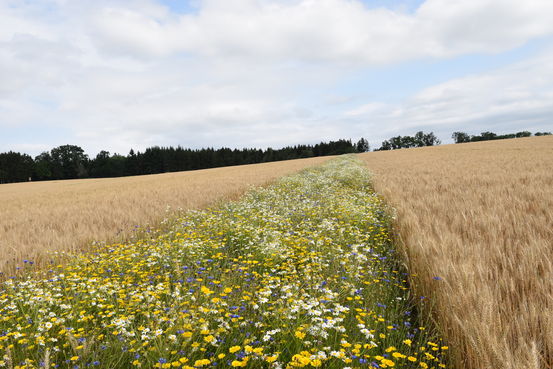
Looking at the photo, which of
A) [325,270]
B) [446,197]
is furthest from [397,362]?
[446,197]

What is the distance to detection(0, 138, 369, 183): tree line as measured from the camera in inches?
3228

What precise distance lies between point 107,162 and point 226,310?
4417 inches

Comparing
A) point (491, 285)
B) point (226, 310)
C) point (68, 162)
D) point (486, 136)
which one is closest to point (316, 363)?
point (226, 310)

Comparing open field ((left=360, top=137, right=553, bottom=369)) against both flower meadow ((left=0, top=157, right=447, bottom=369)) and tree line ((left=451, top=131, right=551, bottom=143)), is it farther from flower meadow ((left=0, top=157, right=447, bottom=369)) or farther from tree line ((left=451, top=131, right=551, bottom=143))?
tree line ((left=451, top=131, right=551, bottom=143))

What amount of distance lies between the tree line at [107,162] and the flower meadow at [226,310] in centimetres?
9968

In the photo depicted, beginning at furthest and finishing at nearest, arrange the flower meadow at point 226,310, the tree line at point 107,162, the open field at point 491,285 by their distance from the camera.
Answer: the tree line at point 107,162 → the flower meadow at point 226,310 → the open field at point 491,285

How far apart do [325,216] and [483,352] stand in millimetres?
5403

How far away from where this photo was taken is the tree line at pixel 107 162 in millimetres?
82000

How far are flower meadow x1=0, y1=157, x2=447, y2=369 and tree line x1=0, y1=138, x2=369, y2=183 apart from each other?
327 feet

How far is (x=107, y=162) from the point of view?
98.9m

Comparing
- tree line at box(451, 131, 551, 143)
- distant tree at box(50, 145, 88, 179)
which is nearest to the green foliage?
tree line at box(451, 131, 551, 143)

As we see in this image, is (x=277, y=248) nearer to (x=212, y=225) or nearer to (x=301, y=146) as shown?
(x=212, y=225)

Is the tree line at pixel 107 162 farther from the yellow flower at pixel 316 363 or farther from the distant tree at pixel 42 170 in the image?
the yellow flower at pixel 316 363

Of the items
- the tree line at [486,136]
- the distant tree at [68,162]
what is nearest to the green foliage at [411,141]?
the tree line at [486,136]
